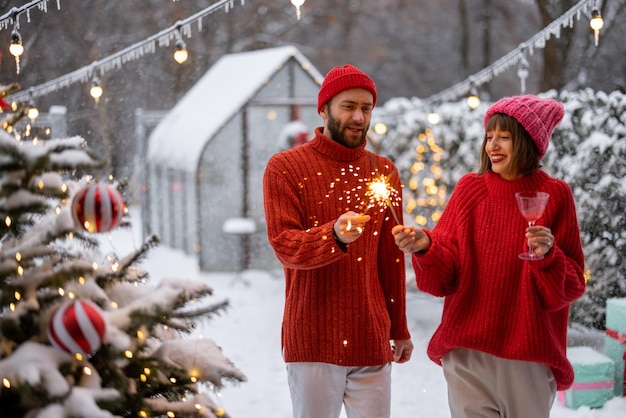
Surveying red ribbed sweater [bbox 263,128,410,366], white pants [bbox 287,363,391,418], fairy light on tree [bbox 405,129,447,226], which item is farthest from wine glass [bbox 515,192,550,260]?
fairy light on tree [bbox 405,129,447,226]

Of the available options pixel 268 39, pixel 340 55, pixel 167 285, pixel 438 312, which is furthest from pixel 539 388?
pixel 340 55

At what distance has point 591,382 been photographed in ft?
15.9

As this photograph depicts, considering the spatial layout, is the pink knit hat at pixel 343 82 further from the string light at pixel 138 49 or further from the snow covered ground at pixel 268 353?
the string light at pixel 138 49

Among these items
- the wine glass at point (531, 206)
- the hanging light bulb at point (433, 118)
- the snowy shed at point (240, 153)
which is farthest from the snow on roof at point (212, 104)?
the wine glass at point (531, 206)

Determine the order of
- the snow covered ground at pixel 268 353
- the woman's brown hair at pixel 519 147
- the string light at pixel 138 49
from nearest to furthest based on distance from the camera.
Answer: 1. the woman's brown hair at pixel 519 147
2. the string light at pixel 138 49
3. the snow covered ground at pixel 268 353

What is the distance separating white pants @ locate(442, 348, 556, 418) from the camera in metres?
2.89

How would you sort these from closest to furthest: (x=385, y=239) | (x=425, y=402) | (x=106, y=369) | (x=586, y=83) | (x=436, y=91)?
(x=106, y=369), (x=385, y=239), (x=425, y=402), (x=586, y=83), (x=436, y=91)

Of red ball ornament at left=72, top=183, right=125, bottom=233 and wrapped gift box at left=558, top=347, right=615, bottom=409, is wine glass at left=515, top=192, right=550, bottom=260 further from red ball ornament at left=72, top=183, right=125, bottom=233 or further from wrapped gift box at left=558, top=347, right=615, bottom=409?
wrapped gift box at left=558, top=347, right=615, bottom=409

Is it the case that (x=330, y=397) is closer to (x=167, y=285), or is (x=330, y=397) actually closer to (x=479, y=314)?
(x=479, y=314)

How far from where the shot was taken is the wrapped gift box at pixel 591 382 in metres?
4.81

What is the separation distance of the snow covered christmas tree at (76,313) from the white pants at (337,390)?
2.19 ft

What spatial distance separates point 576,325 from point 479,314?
3.83m

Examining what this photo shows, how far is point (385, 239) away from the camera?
10.3 ft

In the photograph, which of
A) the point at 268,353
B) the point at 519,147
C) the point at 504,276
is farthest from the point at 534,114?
the point at 268,353
